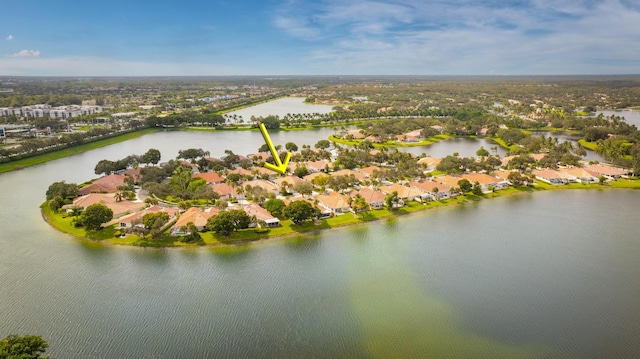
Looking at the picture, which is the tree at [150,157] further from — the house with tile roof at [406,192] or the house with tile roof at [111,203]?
the house with tile roof at [406,192]

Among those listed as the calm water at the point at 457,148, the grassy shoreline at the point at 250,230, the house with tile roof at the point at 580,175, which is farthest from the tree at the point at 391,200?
the calm water at the point at 457,148

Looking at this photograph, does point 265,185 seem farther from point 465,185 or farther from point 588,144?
point 588,144

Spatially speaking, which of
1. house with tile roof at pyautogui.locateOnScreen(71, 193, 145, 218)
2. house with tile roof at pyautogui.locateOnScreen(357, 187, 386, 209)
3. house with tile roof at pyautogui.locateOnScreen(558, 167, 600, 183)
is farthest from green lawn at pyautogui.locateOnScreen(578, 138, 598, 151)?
house with tile roof at pyautogui.locateOnScreen(71, 193, 145, 218)

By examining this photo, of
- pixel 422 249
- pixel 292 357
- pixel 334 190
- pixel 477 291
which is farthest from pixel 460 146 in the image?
pixel 292 357

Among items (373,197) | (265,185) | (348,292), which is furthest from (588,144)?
(348,292)

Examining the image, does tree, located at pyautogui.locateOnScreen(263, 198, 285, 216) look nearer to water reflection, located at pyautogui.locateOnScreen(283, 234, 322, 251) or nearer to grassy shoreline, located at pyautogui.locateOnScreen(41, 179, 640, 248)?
grassy shoreline, located at pyautogui.locateOnScreen(41, 179, 640, 248)

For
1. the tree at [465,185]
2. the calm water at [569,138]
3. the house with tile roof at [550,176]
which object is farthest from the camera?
the calm water at [569,138]

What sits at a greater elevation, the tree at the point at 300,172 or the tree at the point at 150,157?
the tree at the point at 150,157
